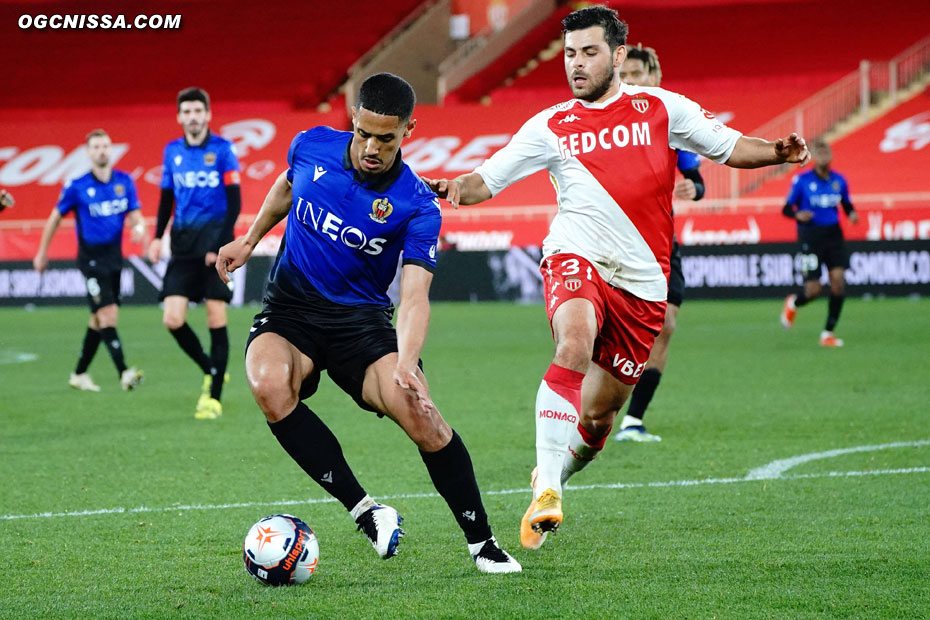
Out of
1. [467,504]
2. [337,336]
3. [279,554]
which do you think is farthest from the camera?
[337,336]

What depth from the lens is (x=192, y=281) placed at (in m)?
9.95

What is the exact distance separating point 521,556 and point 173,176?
5935 mm

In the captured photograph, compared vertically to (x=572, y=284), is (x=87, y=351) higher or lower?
lower

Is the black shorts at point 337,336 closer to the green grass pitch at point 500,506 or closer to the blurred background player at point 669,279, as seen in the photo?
the green grass pitch at point 500,506

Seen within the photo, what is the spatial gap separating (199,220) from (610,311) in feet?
17.1

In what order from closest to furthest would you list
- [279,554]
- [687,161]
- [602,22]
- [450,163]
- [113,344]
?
1. [279,554]
2. [602,22]
3. [687,161]
4. [113,344]
5. [450,163]

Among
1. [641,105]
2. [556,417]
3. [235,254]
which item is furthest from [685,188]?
[235,254]

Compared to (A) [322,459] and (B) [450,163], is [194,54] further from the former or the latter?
(A) [322,459]

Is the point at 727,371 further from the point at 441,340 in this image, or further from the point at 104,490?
the point at 104,490

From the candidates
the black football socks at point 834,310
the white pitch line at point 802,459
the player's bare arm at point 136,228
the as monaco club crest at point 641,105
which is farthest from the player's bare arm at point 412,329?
the black football socks at point 834,310

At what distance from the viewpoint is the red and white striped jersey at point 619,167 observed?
5.53 metres

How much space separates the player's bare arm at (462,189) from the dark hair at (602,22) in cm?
75

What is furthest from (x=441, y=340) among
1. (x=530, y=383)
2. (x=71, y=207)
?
(x=71, y=207)

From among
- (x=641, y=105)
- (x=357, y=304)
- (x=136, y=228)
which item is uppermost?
(x=641, y=105)
